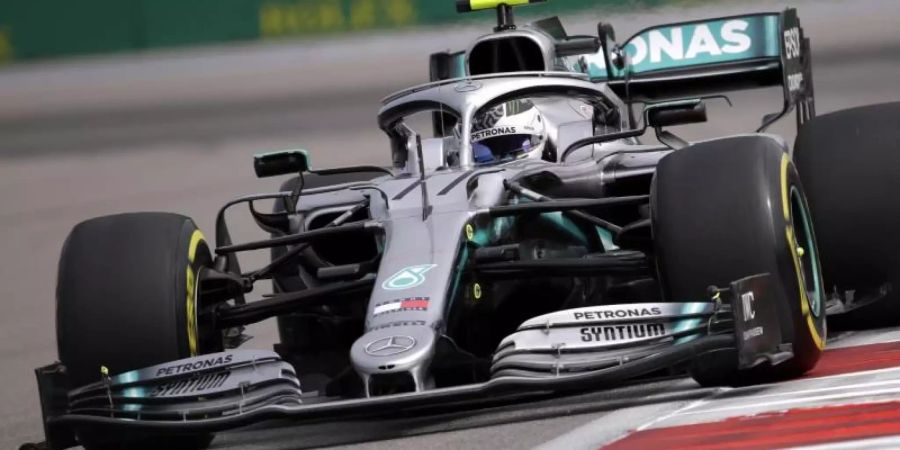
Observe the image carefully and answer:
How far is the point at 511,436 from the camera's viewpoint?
6031 millimetres

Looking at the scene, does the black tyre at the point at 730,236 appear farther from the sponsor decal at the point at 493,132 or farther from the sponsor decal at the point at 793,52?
the sponsor decal at the point at 793,52

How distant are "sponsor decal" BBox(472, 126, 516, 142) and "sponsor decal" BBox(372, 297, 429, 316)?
1804 mm

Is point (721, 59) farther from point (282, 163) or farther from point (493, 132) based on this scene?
point (282, 163)

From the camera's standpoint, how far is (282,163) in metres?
8.23

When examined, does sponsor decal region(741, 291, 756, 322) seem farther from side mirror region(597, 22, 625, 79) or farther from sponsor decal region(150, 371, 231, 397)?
side mirror region(597, 22, 625, 79)

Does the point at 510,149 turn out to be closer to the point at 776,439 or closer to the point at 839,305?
the point at 839,305

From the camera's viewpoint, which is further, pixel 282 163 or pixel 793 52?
pixel 793 52

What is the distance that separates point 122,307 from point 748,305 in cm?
232

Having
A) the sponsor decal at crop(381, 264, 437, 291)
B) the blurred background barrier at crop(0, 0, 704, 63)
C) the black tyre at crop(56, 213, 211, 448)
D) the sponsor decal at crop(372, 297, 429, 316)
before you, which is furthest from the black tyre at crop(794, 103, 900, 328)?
the blurred background barrier at crop(0, 0, 704, 63)

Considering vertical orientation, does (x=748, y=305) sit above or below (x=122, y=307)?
below

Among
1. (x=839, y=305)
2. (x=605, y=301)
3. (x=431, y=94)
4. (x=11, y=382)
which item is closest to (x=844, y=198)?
(x=839, y=305)

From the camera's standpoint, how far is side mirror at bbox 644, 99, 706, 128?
25.3 feet

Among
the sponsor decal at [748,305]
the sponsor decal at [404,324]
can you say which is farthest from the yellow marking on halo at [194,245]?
the sponsor decal at [748,305]

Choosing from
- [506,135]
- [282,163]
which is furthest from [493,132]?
[282,163]
